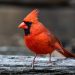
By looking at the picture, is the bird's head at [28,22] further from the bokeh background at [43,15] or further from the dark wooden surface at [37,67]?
the bokeh background at [43,15]

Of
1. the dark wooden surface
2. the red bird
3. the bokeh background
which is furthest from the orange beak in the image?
the bokeh background

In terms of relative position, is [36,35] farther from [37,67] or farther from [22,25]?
[37,67]

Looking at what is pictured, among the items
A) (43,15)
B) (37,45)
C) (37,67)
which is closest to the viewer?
(37,67)

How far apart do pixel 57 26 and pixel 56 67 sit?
19.8 ft

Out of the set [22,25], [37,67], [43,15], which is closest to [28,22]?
[22,25]

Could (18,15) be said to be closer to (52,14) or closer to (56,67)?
(52,14)

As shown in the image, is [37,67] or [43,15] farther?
[43,15]

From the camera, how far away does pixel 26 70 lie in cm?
277

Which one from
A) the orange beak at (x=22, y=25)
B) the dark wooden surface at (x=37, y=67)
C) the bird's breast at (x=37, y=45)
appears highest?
the orange beak at (x=22, y=25)

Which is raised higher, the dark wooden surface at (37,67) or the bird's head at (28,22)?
the bird's head at (28,22)

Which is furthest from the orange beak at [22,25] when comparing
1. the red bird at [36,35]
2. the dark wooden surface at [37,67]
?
the dark wooden surface at [37,67]

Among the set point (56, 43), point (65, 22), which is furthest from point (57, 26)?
point (56, 43)

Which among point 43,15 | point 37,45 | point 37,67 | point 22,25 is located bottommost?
point 37,67

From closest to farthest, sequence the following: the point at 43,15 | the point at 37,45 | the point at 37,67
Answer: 1. the point at 37,67
2. the point at 37,45
3. the point at 43,15
